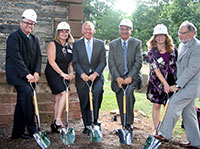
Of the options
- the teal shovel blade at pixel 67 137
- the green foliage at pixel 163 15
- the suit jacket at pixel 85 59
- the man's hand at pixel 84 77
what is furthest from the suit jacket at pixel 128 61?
the green foliage at pixel 163 15

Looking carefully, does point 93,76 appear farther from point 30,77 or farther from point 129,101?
point 30,77

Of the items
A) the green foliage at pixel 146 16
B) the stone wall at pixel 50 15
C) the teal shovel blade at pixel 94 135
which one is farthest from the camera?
the green foliage at pixel 146 16

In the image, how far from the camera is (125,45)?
5078 mm

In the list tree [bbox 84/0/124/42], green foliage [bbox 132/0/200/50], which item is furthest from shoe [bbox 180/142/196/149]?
tree [bbox 84/0/124/42]

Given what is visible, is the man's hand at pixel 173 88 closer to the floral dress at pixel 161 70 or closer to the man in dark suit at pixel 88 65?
the floral dress at pixel 161 70

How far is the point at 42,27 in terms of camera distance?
615cm

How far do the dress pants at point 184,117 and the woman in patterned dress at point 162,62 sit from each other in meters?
0.33

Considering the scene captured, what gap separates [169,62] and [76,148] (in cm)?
217

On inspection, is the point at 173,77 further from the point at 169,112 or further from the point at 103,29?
the point at 103,29

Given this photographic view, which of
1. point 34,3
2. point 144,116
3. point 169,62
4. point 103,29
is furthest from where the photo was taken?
point 103,29

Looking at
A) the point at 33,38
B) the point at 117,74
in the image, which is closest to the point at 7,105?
the point at 33,38

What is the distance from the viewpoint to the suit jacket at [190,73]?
4.27 meters

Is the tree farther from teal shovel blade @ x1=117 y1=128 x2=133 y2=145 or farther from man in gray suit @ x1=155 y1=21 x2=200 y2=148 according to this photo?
teal shovel blade @ x1=117 y1=128 x2=133 y2=145

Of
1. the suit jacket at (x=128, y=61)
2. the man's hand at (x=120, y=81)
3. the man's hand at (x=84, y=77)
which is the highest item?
the suit jacket at (x=128, y=61)
